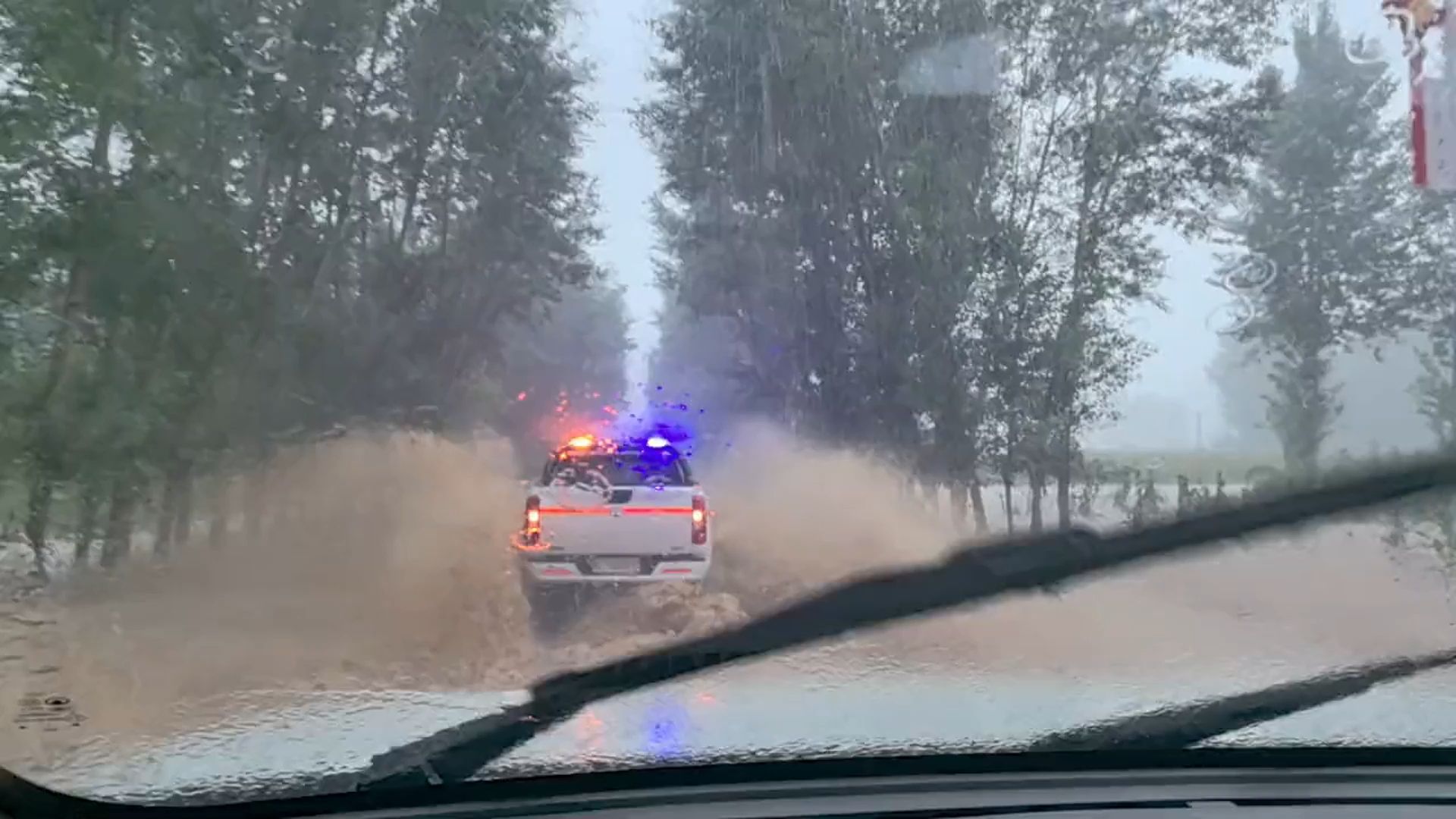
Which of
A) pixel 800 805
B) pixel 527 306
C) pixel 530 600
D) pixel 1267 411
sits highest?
pixel 527 306

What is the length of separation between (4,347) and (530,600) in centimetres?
177

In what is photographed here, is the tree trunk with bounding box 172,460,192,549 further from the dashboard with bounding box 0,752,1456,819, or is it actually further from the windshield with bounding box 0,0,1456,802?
the dashboard with bounding box 0,752,1456,819

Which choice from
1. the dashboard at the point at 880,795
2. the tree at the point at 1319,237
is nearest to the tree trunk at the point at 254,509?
the dashboard at the point at 880,795

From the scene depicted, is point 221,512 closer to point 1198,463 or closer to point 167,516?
point 167,516

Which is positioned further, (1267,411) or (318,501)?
(1267,411)

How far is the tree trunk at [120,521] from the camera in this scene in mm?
4312

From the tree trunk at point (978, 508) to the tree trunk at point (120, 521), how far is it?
2.65 metres

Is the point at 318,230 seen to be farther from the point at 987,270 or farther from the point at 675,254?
the point at 987,270

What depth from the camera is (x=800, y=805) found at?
11.6 ft

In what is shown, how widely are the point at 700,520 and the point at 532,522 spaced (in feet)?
1.99

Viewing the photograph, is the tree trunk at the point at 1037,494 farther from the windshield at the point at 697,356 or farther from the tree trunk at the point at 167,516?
the tree trunk at the point at 167,516

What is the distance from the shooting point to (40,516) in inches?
163

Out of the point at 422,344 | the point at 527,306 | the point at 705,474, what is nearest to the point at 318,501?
the point at 422,344

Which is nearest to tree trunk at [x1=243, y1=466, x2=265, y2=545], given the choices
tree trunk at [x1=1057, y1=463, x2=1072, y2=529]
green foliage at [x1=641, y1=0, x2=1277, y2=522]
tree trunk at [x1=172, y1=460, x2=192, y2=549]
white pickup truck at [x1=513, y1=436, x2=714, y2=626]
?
tree trunk at [x1=172, y1=460, x2=192, y2=549]
